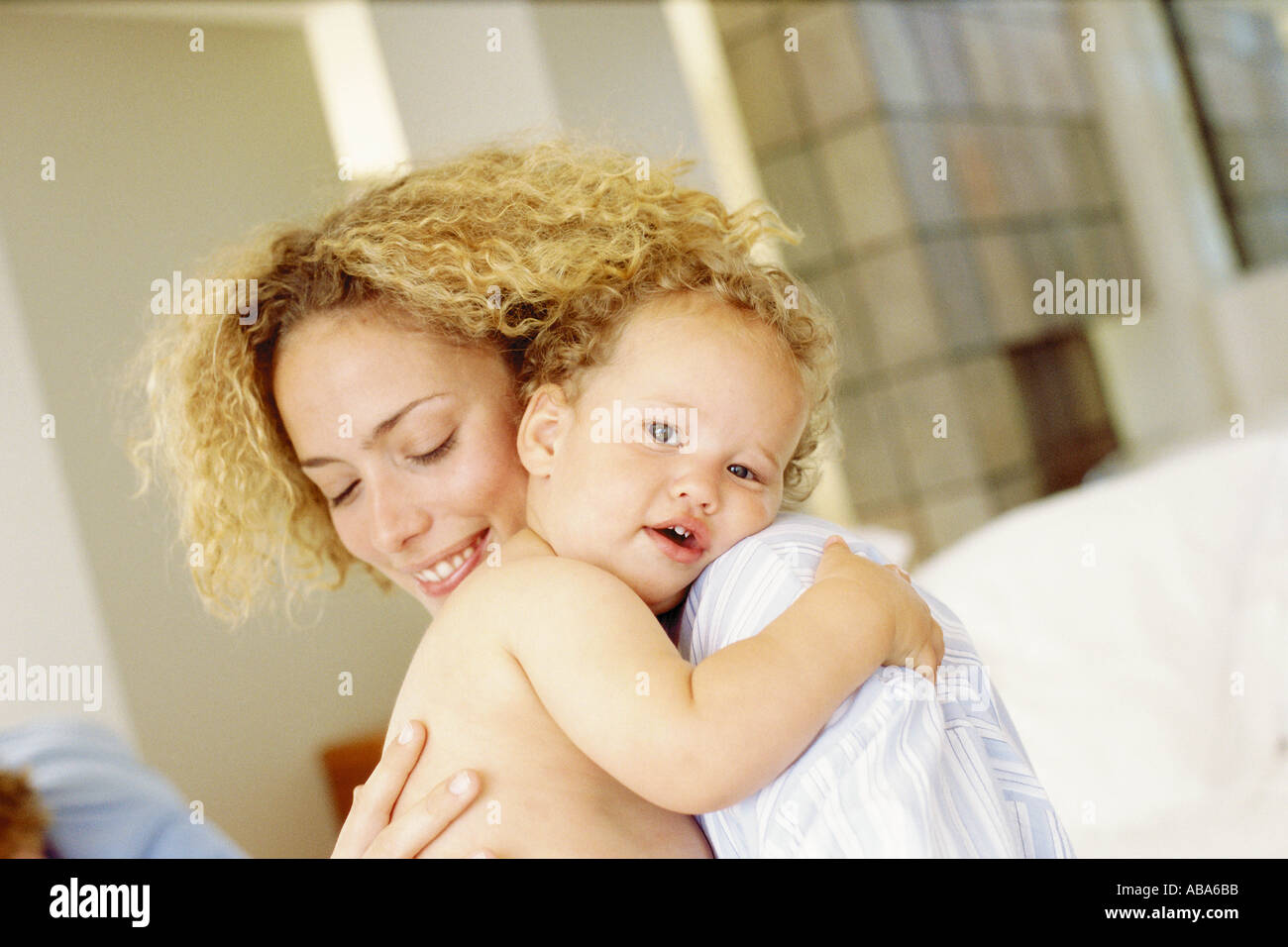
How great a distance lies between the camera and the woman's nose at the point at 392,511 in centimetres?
57

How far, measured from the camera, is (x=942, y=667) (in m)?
0.51

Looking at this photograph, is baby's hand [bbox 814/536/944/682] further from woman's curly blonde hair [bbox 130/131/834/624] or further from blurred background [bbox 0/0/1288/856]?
blurred background [bbox 0/0/1288/856]

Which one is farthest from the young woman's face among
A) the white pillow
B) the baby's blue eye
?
the white pillow

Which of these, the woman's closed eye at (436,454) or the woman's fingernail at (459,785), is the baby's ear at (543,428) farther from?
the woman's fingernail at (459,785)

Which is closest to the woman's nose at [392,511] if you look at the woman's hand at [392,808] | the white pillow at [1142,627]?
the woman's hand at [392,808]

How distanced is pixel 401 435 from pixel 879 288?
8.28 ft

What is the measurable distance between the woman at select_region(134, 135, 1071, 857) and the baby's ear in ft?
0.09

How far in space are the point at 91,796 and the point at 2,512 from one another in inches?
5.6

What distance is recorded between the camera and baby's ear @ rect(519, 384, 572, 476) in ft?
1.78

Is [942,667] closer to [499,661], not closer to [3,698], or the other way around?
[499,661]

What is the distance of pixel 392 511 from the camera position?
1.89ft

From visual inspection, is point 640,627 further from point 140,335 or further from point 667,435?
point 140,335
